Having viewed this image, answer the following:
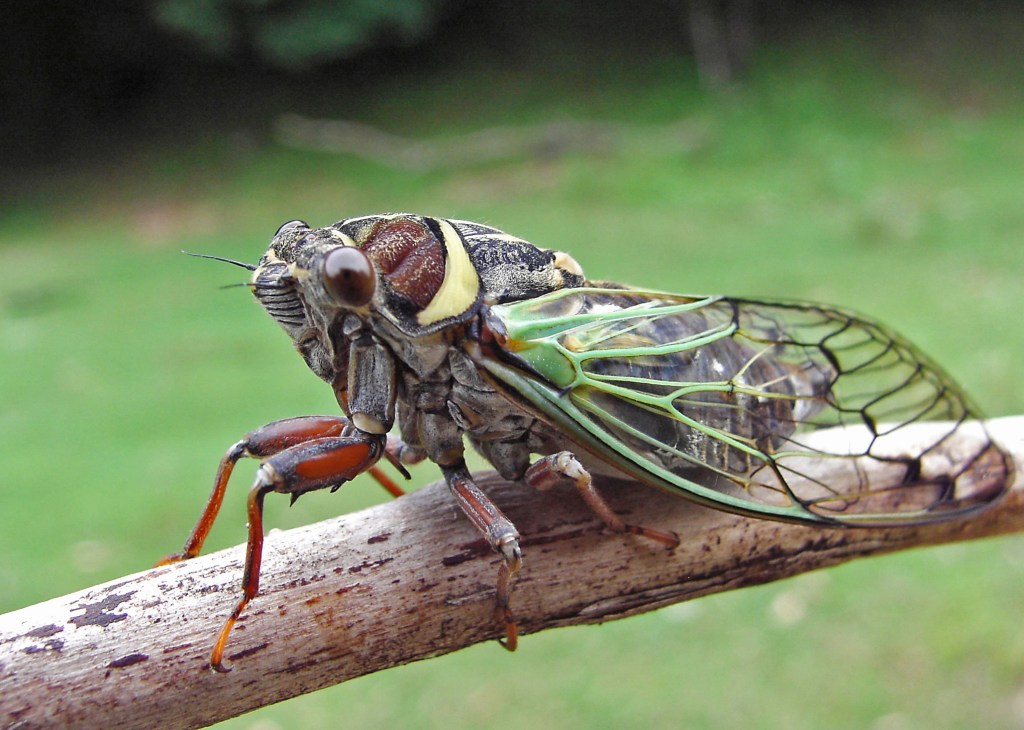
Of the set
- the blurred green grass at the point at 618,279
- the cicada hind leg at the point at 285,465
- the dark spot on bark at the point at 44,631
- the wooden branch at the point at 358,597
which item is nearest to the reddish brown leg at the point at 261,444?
the cicada hind leg at the point at 285,465

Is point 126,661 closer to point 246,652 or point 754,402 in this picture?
point 246,652

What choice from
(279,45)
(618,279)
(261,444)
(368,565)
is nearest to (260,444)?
(261,444)

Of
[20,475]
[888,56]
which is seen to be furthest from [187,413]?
[888,56]

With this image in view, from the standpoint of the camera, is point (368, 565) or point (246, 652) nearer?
point (246, 652)

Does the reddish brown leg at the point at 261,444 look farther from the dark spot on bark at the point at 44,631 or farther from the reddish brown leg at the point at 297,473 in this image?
the dark spot on bark at the point at 44,631

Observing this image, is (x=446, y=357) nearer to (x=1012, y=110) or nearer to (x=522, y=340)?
(x=522, y=340)

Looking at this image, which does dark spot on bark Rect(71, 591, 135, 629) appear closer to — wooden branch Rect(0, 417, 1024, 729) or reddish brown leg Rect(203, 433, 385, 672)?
wooden branch Rect(0, 417, 1024, 729)
